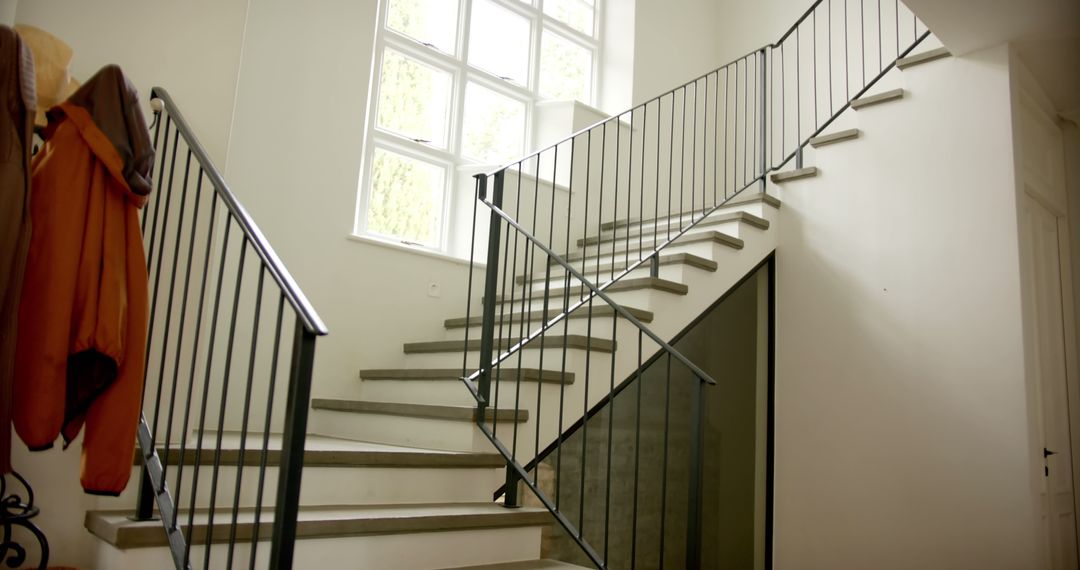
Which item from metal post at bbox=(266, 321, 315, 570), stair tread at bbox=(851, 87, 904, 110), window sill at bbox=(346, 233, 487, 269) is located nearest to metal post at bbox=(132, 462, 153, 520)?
metal post at bbox=(266, 321, 315, 570)

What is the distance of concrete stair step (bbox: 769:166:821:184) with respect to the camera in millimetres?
4672

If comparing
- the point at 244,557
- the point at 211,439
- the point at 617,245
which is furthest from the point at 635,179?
the point at 244,557

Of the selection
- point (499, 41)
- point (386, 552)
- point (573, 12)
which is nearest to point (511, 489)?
point (386, 552)

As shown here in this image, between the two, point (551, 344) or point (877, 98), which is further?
point (877, 98)

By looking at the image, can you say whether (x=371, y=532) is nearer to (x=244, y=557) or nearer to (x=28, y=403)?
(x=244, y=557)

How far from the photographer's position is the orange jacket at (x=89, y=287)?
6.26 feet

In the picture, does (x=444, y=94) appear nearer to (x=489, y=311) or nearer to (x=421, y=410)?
(x=489, y=311)

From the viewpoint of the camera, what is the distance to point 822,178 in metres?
4.65

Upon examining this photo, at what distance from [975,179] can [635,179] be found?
2653 mm

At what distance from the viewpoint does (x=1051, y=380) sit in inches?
157

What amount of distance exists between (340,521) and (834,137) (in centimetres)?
364

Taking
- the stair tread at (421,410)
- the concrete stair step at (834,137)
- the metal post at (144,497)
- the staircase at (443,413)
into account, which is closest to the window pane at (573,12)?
the staircase at (443,413)

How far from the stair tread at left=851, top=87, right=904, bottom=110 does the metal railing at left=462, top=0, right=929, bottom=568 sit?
0.10 m

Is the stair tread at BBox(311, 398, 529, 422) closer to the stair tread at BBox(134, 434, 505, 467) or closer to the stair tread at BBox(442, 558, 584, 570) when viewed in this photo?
the stair tread at BBox(134, 434, 505, 467)
